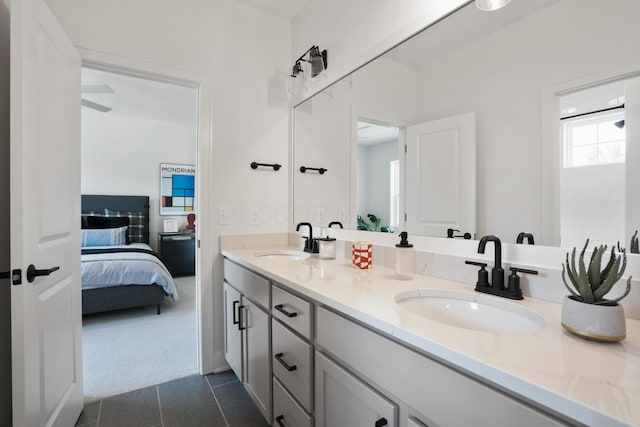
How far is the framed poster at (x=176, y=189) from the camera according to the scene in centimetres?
547

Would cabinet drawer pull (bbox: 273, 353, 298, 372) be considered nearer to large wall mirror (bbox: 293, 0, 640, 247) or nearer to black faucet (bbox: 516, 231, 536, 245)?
large wall mirror (bbox: 293, 0, 640, 247)

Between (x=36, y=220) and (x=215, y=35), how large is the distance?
163 cm

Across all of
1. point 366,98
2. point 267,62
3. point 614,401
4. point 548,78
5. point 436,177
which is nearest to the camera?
point 614,401

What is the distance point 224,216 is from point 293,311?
119 centimetres

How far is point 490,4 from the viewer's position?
1191mm

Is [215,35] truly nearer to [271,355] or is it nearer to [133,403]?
[271,355]

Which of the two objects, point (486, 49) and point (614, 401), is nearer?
point (614, 401)

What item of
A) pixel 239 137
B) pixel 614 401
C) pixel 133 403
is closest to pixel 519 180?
pixel 614 401

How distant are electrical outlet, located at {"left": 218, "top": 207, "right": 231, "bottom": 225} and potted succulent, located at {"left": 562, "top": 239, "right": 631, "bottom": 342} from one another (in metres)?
1.95

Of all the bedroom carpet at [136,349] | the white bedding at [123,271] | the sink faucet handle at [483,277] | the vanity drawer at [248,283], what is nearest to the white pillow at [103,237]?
the white bedding at [123,271]

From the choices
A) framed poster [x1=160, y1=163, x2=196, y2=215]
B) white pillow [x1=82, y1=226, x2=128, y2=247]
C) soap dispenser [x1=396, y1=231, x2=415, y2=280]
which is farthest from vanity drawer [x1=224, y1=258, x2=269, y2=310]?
framed poster [x1=160, y1=163, x2=196, y2=215]

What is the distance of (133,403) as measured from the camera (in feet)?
6.16

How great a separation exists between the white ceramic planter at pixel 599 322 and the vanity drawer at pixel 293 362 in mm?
793

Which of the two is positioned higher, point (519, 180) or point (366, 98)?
point (366, 98)
